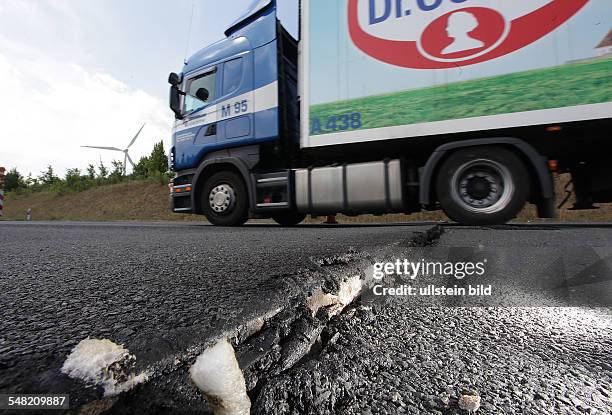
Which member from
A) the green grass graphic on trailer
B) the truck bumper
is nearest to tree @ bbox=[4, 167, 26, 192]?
the truck bumper

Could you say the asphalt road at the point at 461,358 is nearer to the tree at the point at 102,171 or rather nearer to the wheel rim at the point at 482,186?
the wheel rim at the point at 482,186

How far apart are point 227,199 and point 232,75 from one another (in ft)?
6.00

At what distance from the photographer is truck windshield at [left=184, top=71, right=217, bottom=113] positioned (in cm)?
503

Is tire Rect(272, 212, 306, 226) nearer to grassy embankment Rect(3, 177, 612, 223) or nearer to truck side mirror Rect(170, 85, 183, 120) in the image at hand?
truck side mirror Rect(170, 85, 183, 120)

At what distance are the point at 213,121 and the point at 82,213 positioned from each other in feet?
51.9

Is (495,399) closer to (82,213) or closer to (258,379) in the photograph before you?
(258,379)

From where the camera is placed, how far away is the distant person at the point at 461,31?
3.33m

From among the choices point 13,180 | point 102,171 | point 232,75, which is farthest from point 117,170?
point 232,75

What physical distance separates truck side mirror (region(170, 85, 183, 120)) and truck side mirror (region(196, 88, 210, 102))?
0.41m

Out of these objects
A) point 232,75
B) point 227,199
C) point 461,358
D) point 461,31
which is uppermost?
point 232,75

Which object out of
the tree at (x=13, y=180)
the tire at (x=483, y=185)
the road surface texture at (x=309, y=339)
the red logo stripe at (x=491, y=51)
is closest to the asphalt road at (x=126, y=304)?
the road surface texture at (x=309, y=339)

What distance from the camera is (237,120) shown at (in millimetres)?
4773

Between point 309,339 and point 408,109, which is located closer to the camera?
point 309,339

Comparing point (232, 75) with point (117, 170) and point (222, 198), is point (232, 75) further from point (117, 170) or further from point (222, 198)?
point (117, 170)
